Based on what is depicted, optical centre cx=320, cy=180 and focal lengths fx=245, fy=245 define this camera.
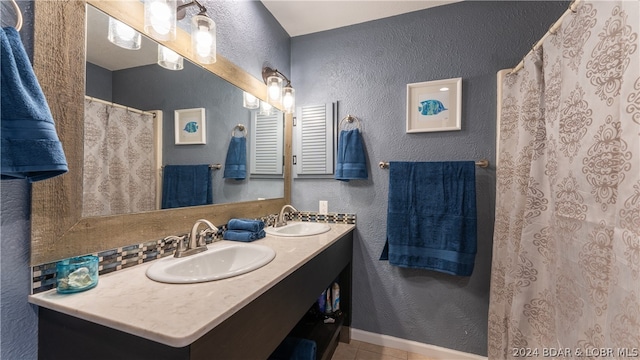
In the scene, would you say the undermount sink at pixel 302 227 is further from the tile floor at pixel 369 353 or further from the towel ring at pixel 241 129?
the tile floor at pixel 369 353

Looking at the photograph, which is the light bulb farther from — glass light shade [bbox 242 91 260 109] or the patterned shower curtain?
the patterned shower curtain

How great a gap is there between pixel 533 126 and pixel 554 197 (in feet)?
1.29

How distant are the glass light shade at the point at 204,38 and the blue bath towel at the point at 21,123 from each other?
1.99 feet

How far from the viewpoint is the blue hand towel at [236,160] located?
4.83 ft

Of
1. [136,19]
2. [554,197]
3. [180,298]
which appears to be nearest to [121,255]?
[180,298]

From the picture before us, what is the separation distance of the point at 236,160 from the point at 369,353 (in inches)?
63.9

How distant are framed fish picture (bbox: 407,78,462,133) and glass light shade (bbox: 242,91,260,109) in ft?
3.55

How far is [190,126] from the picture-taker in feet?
3.99

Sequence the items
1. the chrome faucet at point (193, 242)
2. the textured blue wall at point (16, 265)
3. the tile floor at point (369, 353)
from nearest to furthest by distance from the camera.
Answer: the textured blue wall at point (16, 265), the chrome faucet at point (193, 242), the tile floor at point (369, 353)

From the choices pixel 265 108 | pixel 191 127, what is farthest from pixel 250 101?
pixel 191 127

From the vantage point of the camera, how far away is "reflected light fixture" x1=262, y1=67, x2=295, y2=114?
5.71 ft

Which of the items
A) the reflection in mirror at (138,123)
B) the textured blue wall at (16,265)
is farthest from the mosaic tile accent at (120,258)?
the reflection in mirror at (138,123)

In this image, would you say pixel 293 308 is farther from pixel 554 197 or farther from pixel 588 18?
pixel 588 18

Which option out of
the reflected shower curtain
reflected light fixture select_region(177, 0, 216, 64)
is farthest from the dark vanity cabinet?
reflected light fixture select_region(177, 0, 216, 64)
